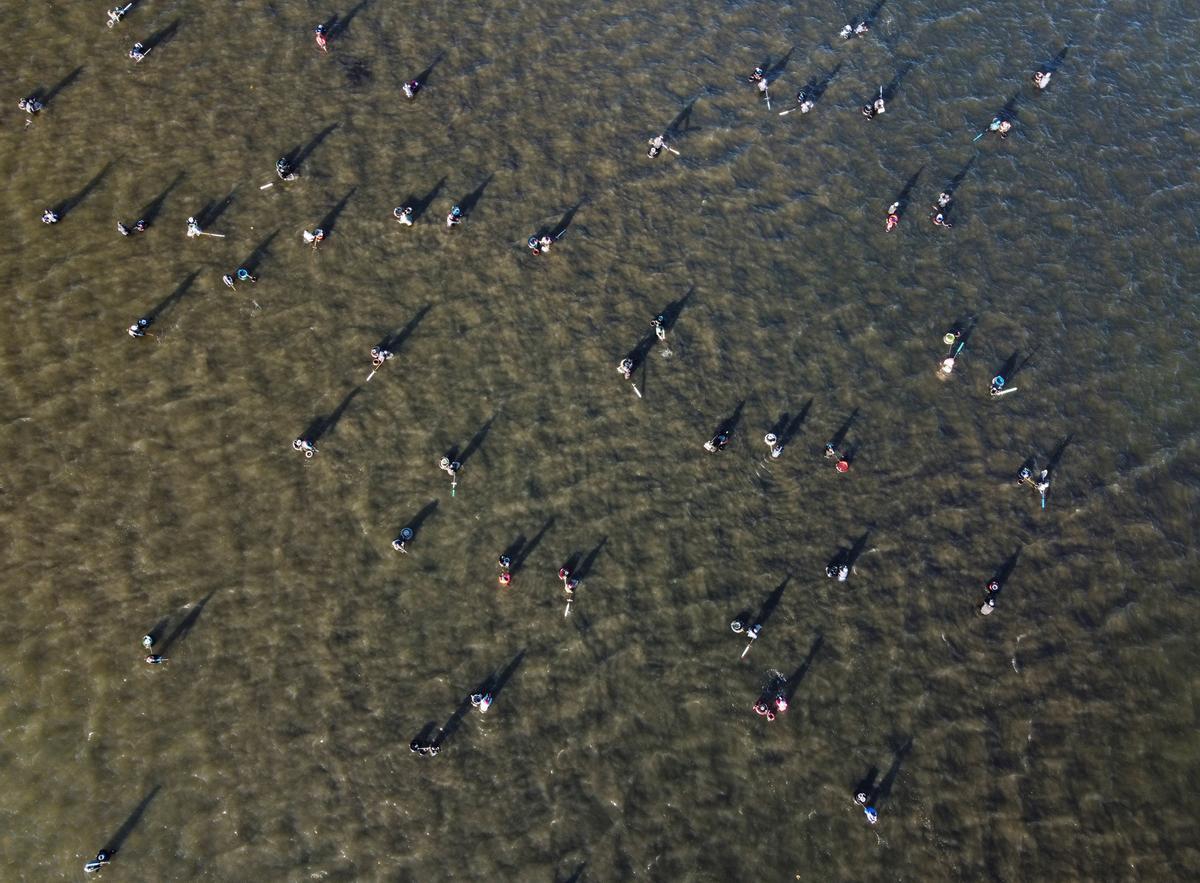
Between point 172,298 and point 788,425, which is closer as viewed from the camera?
point 172,298

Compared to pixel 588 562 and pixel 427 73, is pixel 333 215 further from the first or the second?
pixel 588 562

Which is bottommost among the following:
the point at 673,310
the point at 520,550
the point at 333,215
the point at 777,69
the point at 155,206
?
the point at 520,550

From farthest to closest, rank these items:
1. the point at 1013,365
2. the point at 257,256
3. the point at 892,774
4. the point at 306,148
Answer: the point at 306,148
the point at 1013,365
the point at 257,256
the point at 892,774

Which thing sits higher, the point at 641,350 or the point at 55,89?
the point at 55,89

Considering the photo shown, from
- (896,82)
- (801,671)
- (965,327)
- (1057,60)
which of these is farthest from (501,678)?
(1057,60)

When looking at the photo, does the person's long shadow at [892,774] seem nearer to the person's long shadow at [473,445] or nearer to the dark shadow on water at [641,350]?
the dark shadow on water at [641,350]

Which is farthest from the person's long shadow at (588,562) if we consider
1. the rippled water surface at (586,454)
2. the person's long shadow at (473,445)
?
the person's long shadow at (473,445)
